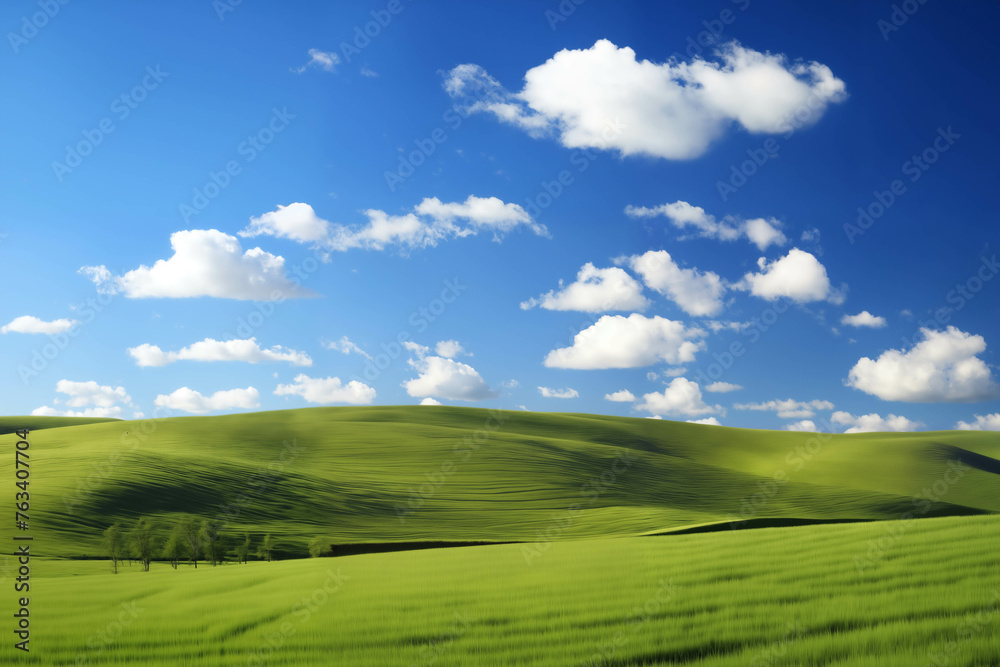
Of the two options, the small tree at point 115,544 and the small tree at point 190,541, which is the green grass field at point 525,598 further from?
the small tree at point 190,541

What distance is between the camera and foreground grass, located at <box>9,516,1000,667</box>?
655 cm

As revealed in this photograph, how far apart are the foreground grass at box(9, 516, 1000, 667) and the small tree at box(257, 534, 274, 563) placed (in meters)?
20.6

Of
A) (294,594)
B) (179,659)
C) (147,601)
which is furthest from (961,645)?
(147,601)

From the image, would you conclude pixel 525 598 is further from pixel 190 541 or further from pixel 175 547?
pixel 190 541

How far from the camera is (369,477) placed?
53.8 meters

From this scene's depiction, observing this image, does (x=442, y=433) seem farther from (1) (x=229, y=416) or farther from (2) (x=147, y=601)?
(2) (x=147, y=601)

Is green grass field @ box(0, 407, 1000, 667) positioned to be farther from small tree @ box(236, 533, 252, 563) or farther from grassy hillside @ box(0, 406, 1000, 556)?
small tree @ box(236, 533, 252, 563)

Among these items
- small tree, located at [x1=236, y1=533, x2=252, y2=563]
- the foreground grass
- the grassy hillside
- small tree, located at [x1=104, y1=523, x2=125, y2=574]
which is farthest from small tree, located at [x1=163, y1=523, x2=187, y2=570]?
the foreground grass

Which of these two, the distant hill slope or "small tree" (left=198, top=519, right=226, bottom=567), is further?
the distant hill slope

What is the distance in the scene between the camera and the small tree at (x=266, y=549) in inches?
1273

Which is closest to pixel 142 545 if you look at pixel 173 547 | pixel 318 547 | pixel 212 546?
pixel 173 547

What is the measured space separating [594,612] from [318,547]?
28.5 m

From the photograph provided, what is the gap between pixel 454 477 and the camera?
55594mm

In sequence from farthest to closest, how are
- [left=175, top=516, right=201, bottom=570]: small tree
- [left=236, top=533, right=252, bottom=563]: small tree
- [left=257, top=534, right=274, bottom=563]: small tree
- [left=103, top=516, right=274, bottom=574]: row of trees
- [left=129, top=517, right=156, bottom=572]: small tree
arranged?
[left=257, top=534, right=274, bottom=563]: small tree, [left=236, top=533, right=252, bottom=563]: small tree, [left=175, top=516, right=201, bottom=570]: small tree, [left=103, top=516, right=274, bottom=574]: row of trees, [left=129, top=517, right=156, bottom=572]: small tree
